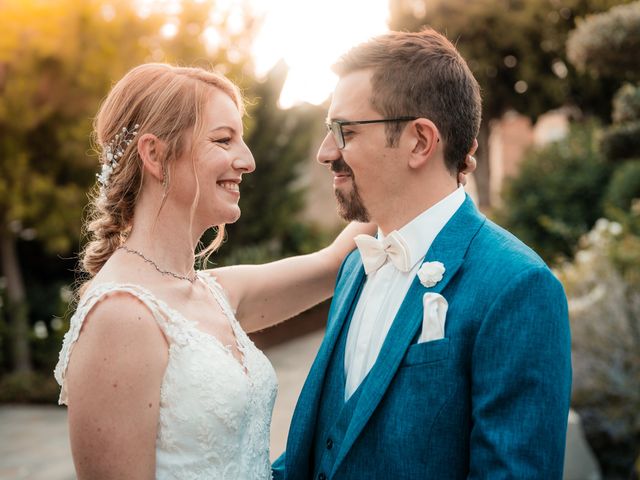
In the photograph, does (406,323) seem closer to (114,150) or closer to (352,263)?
(352,263)

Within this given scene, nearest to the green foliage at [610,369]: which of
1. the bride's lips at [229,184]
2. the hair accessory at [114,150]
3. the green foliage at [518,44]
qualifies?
the bride's lips at [229,184]

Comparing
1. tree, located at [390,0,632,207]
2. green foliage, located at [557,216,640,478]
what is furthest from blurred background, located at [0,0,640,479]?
tree, located at [390,0,632,207]

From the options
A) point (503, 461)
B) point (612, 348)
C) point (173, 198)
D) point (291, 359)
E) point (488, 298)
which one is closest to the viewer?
A: point (503, 461)

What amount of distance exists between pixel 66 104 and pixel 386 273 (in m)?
8.48

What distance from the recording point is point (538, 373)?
1.83 meters

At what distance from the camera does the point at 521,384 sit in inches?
72.2

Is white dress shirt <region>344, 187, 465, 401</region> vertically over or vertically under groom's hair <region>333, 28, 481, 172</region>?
under

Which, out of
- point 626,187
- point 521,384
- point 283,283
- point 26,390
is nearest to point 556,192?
point 626,187

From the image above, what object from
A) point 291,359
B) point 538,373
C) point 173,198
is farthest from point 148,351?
point 291,359

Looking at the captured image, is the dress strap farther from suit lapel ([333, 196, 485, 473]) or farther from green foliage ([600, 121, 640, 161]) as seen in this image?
green foliage ([600, 121, 640, 161])

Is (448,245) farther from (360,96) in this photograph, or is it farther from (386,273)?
(360,96)

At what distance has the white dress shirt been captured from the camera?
2205mm

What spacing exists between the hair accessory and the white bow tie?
83 cm

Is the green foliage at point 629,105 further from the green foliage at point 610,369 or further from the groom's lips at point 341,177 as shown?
the groom's lips at point 341,177
